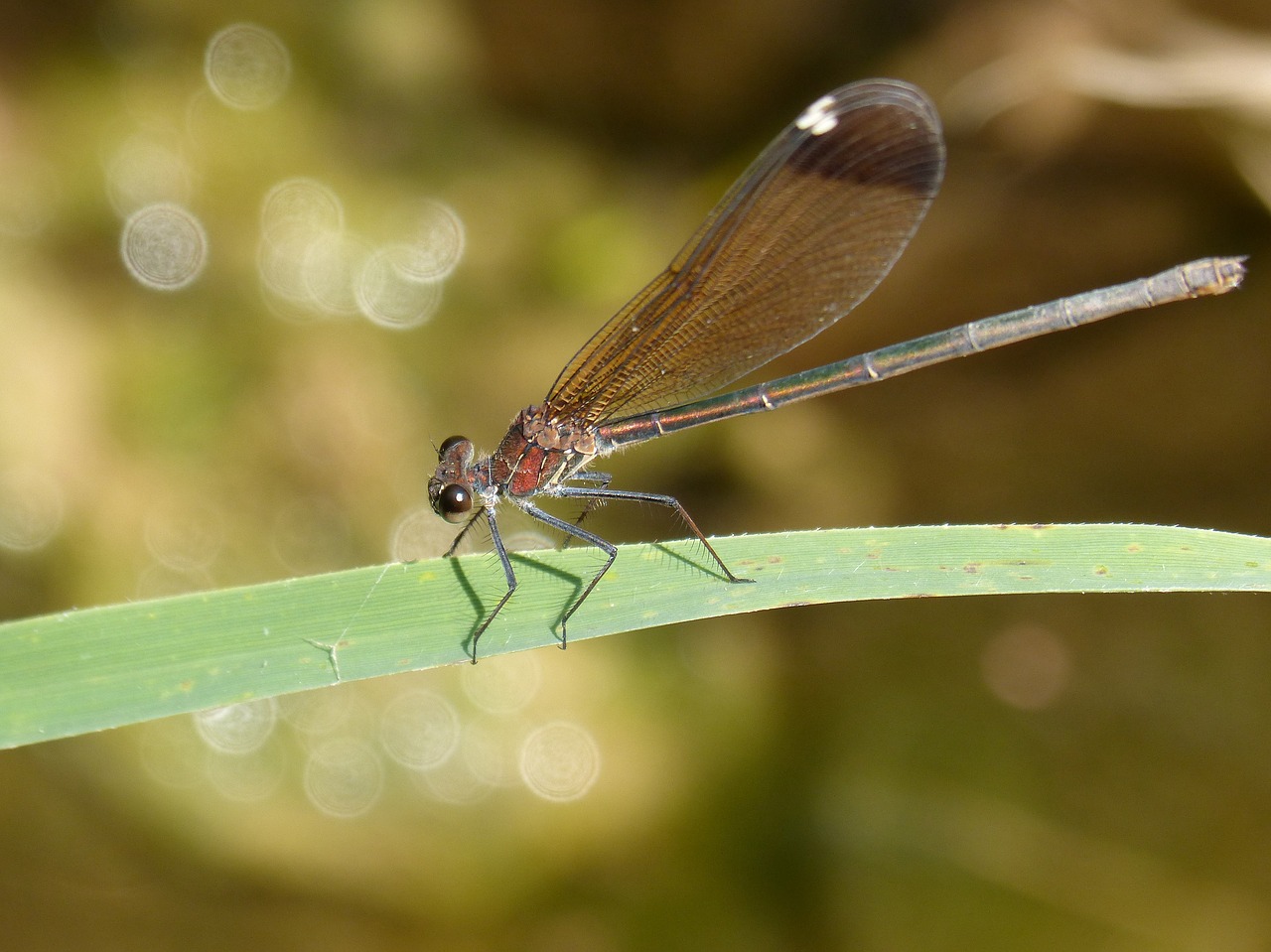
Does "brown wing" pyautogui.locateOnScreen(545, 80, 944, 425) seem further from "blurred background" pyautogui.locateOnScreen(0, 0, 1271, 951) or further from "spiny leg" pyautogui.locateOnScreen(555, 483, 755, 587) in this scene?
"blurred background" pyautogui.locateOnScreen(0, 0, 1271, 951)

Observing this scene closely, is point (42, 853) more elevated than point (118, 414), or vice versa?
point (118, 414)

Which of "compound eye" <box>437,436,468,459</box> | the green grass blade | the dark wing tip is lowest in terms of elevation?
the green grass blade

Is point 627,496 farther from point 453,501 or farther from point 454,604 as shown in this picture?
point 454,604

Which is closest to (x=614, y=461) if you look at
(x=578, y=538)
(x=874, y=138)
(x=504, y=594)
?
(x=578, y=538)

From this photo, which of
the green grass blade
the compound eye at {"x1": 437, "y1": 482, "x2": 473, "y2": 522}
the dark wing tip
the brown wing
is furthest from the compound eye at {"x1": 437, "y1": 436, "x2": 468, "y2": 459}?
the dark wing tip

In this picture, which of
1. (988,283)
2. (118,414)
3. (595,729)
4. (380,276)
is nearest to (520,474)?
(595,729)

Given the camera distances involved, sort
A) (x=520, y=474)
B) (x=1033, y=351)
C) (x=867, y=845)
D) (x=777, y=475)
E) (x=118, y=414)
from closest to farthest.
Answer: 1. (x=520, y=474)
2. (x=867, y=845)
3. (x=118, y=414)
4. (x=1033, y=351)
5. (x=777, y=475)

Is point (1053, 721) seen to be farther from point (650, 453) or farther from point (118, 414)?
point (118, 414)

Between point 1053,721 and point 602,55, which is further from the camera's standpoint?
point 602,55
